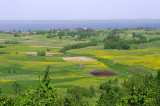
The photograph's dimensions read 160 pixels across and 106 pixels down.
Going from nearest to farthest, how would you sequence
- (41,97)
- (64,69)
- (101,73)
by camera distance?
(41,97) → (101,73) → (64,69)

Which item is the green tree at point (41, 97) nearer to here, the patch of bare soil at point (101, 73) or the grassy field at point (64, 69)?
the grassy field at point (64, 69)

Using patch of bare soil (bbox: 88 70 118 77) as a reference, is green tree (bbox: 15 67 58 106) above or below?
above

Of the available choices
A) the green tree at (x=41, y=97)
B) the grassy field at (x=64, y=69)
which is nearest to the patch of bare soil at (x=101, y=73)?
the grassy field at (x=64, y=69)

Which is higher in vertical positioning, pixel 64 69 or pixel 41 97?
pixel 41 97

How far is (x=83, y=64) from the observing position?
287 ft

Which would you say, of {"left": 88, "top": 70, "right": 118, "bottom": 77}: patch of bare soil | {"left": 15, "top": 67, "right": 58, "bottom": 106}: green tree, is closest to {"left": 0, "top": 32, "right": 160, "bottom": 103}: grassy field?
{"left": 88, "top": 70, "right": 118, "bottom": 77}: patch of bare soil

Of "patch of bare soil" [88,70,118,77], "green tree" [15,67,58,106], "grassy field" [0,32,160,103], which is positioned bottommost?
"patch of bare soil" [88,70,118,77]

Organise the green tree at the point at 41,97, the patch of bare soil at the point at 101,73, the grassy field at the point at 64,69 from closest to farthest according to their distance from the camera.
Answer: the green tree at the point at 41,97, the grassy field at the point at 64,69, the patch of bare soil at the point at 101,73

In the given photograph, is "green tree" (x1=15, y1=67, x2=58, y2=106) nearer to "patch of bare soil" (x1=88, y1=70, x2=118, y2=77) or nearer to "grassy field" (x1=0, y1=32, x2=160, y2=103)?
"grassy field" (x1=0, y1=32, x2=160, y2=103)

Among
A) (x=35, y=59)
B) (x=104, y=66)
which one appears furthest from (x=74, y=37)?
(x=104, y=66)

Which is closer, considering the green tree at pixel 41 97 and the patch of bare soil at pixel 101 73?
the green tree at pixel 41 97

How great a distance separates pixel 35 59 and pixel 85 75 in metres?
32.2

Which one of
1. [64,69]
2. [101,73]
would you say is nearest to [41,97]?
[101,73]

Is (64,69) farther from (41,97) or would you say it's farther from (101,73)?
(41,97)
